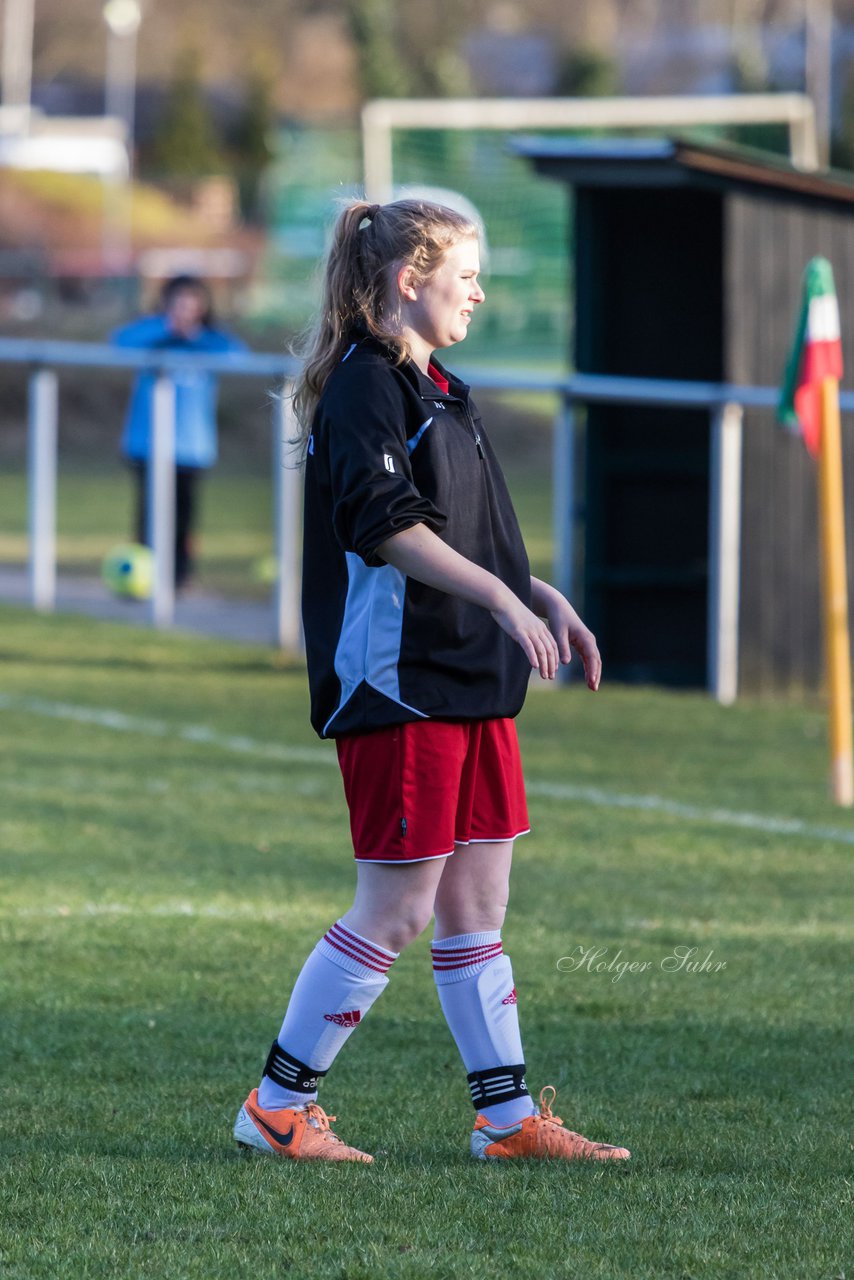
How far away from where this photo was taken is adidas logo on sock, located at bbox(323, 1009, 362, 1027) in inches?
144

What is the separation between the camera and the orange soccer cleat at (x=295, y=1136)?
369 centimetres

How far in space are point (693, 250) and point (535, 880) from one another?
5.63m

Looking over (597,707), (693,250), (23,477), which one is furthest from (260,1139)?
(23,477)

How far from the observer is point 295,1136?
369 cm

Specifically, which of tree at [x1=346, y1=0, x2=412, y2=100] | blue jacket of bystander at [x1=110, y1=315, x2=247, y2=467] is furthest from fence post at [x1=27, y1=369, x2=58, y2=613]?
tree at [x1=346, y1=0, x2=412, y2=100]

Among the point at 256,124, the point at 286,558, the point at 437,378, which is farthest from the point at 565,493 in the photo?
the point at 256,124

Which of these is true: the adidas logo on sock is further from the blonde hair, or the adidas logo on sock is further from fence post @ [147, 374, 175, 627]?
fence post @ [147, 374, 175, 627]

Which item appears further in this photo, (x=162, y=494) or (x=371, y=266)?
(x=162, y=494)

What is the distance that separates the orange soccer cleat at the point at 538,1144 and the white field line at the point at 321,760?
331 centimetres

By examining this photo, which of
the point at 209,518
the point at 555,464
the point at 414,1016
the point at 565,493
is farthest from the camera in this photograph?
the point at 209,518

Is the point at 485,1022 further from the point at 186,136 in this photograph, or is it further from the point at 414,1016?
the point at 186,136

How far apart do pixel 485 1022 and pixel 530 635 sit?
0.77 metres

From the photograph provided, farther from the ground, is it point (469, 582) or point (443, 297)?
point (443, 297)

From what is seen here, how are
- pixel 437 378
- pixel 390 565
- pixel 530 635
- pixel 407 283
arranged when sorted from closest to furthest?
pixel 530 635 < pixel 390 565 < pixel 407 283 < pixel 437 378
